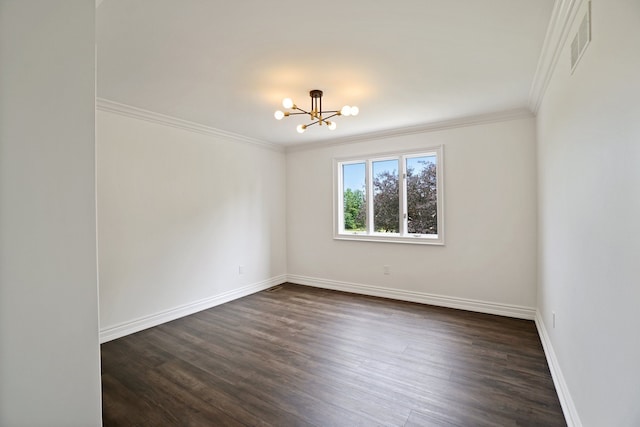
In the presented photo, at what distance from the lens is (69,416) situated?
0.93m

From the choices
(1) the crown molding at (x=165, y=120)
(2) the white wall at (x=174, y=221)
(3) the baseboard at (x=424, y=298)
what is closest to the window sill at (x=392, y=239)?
(3) the baseboard at (x=424, y=298)

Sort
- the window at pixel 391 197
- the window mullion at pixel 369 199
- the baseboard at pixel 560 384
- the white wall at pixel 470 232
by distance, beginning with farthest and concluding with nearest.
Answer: the window mullion at pixel 369 199 → the window at pixel 391 197 → the white wall at pixel 470 232 → the baseboard at pixel 560 384

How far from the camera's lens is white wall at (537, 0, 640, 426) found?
1077 mm

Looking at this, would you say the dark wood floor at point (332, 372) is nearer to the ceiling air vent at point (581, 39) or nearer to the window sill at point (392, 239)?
the window sill at point (392, 239)

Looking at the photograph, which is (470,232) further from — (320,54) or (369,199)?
(320,54)

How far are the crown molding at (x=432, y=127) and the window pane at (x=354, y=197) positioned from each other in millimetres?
441

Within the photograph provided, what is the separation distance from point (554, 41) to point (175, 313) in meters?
4.51

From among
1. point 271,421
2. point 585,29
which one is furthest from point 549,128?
point 271,421

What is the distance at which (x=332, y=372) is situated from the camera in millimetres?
2506

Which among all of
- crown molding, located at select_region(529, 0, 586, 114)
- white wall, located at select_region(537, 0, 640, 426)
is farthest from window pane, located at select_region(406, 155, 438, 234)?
white wall, located at select_region(537, 0, 640, 426)

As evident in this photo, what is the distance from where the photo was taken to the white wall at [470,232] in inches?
142

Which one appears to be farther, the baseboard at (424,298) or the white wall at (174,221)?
the baseboard at (424,298)

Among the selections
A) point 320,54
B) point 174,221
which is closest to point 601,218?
point 320,54

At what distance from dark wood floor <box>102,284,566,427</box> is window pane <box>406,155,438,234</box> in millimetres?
1240
